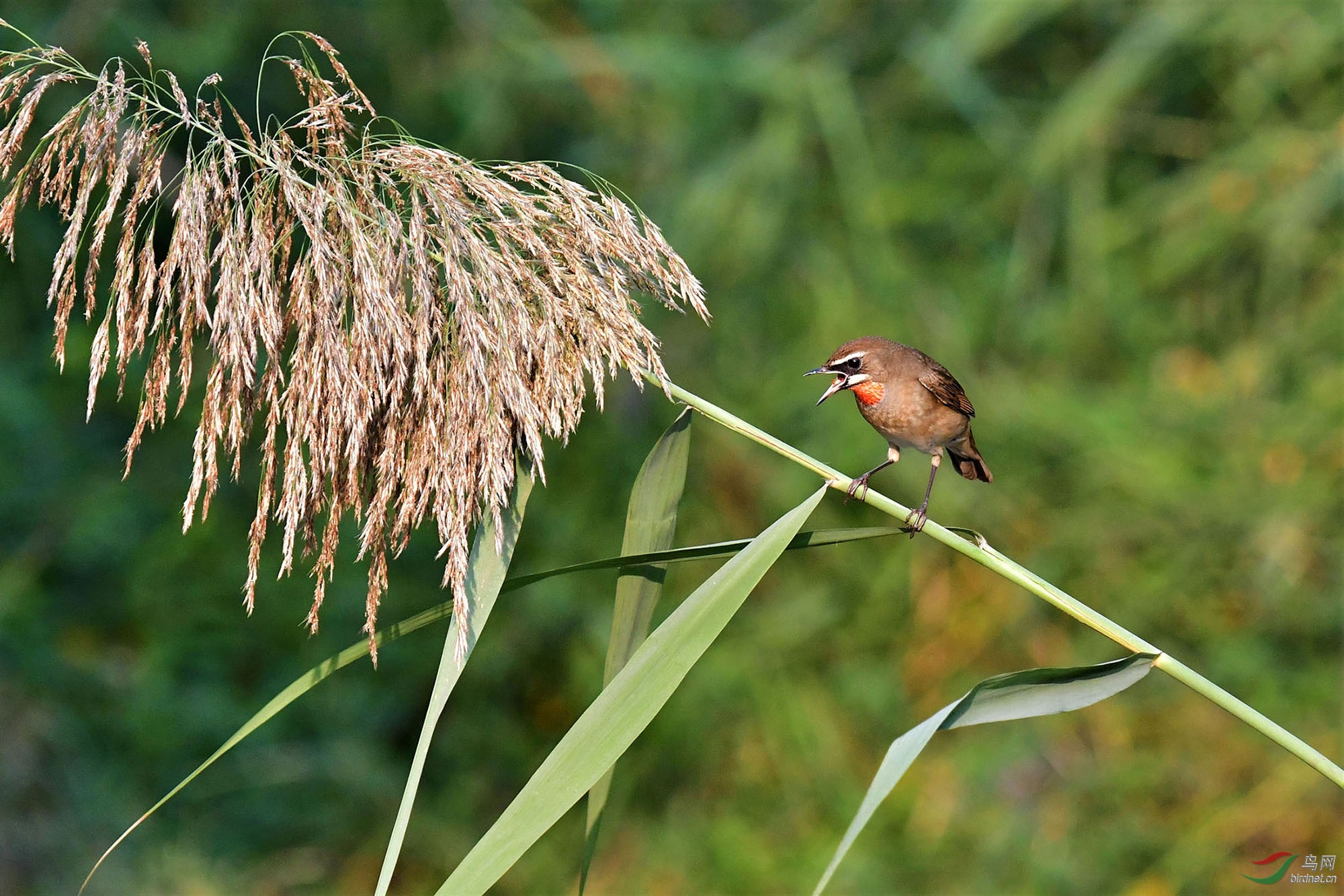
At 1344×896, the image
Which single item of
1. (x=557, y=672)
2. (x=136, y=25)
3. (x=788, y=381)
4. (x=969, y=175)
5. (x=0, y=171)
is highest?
(x=136, y=25)

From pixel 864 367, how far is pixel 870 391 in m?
0.05

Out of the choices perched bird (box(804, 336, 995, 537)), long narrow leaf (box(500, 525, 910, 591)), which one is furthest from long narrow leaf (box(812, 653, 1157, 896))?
perched bird (box(804, 336, 995, 537))

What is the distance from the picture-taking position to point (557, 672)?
4.24m

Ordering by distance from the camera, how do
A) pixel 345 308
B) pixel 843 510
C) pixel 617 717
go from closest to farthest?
pixel 617 717
pixel 345 308
pixel 843 510

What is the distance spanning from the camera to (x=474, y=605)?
1.18 meters

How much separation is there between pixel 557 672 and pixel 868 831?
4.23 ft

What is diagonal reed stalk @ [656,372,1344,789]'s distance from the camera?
3.93ft

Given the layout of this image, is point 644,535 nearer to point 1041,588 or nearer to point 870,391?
point 1041,588

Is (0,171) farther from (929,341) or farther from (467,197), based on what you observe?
(929,341)

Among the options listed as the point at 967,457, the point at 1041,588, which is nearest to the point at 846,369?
the point at 967,457

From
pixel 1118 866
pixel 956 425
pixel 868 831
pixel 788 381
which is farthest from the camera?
pixel 788 381

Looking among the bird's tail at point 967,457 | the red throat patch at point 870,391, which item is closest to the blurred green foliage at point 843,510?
the bird's tail at point 967,457

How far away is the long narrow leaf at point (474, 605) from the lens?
105cm

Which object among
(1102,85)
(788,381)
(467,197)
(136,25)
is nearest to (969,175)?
(1102,85)
